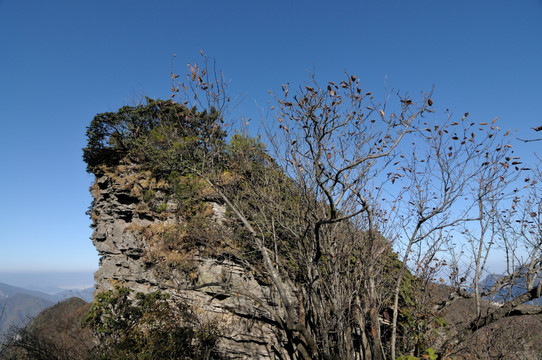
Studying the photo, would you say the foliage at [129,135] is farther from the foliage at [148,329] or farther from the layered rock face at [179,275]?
the foliage at [148,329]

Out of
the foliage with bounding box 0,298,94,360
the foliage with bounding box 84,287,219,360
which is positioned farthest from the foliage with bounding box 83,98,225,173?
the foliage with bounding box 0,298,94,360

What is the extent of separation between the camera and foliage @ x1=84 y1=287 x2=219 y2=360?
22.9 ft

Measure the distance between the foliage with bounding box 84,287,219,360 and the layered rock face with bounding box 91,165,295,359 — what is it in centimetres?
43

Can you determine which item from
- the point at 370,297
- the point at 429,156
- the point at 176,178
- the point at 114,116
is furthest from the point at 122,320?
the point at 429,156

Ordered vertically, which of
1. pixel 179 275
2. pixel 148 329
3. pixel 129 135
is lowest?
pixel 148 329

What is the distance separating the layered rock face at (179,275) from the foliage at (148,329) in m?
0.43

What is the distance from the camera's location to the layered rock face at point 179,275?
316 inches

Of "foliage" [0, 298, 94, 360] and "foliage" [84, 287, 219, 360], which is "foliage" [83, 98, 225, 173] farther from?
"foliage" [0, 298, 94, 360]

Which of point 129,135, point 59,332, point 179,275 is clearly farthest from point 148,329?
point 59,332

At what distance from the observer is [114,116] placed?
11938mm

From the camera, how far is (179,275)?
350 inches

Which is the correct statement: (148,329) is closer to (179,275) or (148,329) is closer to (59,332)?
(179,275)

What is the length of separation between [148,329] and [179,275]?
1.70 m

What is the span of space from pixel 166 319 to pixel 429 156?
8265 millimetres
